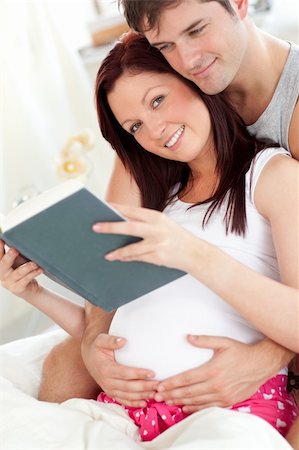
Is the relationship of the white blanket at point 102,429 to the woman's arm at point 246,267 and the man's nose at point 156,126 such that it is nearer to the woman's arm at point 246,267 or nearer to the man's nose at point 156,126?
the woman's arm at point 246,267

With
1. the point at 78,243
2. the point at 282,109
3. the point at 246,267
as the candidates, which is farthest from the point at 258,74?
the point at 78,243

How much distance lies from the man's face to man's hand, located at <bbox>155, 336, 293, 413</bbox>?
0.54 meters

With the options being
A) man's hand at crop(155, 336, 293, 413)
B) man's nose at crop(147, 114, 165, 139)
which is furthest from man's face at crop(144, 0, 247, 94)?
man's hand at crop(155, 336, 293, 413)

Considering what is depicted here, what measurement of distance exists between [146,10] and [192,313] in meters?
0.62

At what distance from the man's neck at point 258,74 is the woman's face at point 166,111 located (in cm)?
18

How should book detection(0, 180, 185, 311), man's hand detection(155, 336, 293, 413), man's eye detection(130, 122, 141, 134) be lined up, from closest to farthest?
book detection(0, 180, 185, 311) → man's hand detection(155, 336, 293, 413) → man's eye detection(130, 122, 141, 134)

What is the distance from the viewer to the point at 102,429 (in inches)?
47.6

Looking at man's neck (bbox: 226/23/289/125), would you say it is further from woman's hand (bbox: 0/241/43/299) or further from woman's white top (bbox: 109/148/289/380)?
woman's hand (bbox: 0/241/43/299)

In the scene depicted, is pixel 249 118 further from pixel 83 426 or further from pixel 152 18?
pixel 83 426

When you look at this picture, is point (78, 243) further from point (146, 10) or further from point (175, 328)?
point (146, 10)

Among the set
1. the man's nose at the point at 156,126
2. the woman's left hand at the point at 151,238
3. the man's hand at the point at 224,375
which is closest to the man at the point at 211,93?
the man's hand at the point at 224,375

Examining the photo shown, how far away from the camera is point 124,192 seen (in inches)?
65.7

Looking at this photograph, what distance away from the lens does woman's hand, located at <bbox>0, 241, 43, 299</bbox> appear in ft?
4.58

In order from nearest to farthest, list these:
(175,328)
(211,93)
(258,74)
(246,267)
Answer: (246,267) < (175,328) < (211,93) < (258,74)
